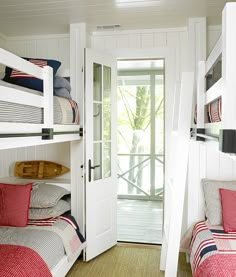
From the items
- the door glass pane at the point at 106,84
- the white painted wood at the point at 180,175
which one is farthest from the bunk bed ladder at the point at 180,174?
the door glass pane at the point at 106,84

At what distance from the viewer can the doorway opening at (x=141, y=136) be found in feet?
18.7

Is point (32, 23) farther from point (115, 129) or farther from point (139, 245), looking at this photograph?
point (139, 245)

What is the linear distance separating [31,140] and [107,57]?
167cm

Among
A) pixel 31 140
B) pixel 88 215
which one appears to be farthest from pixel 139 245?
pixel 31 140

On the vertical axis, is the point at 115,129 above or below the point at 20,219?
above

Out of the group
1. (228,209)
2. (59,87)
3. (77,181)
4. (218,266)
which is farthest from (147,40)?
(218,266)

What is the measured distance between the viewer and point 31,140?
6.53ft

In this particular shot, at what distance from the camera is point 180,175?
2.47 m

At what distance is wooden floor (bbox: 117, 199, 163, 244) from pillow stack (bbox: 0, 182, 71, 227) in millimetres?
1159

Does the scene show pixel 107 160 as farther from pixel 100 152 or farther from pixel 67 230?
pixel 67 230

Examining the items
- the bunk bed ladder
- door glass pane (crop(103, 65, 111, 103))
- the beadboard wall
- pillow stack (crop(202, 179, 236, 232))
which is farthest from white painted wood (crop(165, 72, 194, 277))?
the beadboard wall

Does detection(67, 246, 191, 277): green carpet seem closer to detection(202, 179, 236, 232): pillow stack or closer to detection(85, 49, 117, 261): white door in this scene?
detection(85, 49, 117, 261): white door

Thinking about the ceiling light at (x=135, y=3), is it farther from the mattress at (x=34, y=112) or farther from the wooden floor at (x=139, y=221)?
the wooden floor at (x=139, y=221)

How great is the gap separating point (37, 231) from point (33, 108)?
1.13m
